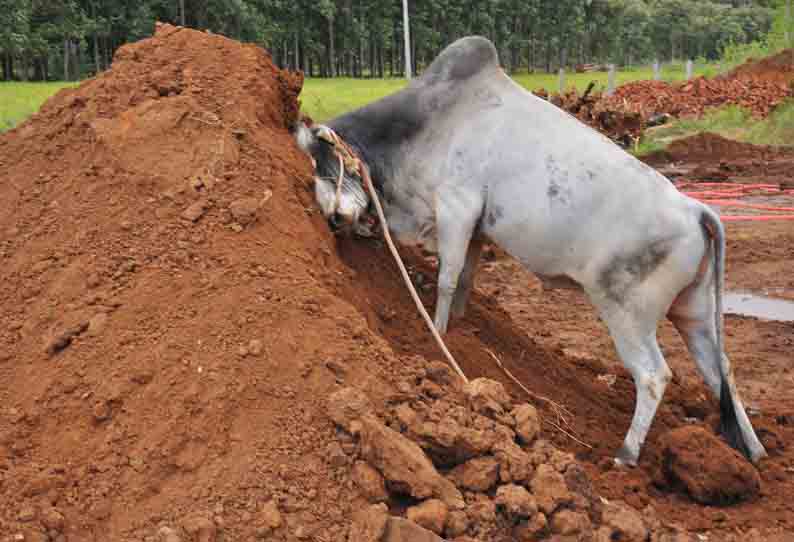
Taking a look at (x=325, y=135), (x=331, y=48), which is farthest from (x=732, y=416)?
(x=331, y=48)

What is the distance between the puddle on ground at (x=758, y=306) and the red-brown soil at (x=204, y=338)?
2298mm

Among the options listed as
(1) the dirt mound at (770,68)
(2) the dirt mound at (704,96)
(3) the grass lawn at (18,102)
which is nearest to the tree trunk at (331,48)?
(1) the dirt mound at (770,68)

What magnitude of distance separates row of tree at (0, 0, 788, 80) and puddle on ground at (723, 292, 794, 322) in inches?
1348

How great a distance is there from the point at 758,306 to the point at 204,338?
687 cm

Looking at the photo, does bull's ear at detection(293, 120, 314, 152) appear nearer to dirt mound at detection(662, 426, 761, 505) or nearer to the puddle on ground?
dirt mound at detection(662, 426, 761, 505)

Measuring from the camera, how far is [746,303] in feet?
30.9

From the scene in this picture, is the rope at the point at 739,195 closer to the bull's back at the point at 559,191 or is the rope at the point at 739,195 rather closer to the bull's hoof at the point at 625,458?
the bull's back at the point at 559,191

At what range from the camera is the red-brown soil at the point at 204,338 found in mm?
3641

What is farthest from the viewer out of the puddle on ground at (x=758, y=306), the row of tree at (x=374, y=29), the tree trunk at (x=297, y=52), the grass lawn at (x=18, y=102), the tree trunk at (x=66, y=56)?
the tree trunk at (x=297, y=52)

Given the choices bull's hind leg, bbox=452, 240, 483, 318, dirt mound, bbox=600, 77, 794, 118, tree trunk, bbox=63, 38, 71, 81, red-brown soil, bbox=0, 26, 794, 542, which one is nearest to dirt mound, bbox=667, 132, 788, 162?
dirt mound, bbox=600, 77, 794, 118

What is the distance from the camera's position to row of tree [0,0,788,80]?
42812 millimetres

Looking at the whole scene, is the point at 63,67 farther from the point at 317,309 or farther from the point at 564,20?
the point at 564,20

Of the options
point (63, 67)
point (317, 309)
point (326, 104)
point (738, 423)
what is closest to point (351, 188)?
point (317, 309)

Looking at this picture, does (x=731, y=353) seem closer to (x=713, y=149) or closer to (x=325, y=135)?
(x=325, y=135)
